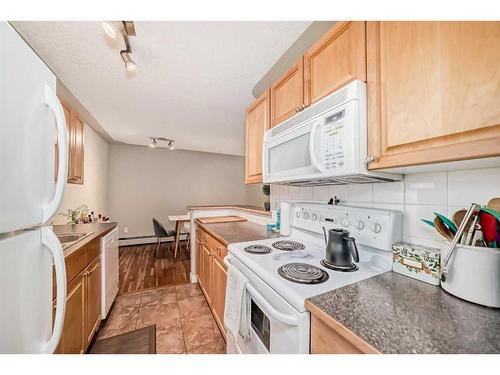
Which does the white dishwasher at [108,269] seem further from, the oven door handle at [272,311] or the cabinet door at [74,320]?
the oven door handle at [272,311]

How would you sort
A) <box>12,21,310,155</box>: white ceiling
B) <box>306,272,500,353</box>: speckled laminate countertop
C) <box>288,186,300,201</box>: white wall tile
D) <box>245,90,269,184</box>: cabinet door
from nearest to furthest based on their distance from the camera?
1. <box>306,272,500,353</box>: speckled laminate countertop
2. <box>12,21,310,155</box>: white ceiling
3. <box>245,90,269,184</box>: cabinet door
4. <box>288,186,300,201</box>: white wall tile

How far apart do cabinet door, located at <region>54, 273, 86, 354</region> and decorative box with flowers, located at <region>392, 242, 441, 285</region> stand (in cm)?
180

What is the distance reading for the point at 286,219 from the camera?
5.20 ft

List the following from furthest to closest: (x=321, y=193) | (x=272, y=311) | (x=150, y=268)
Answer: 1. (x=150, y=268)
2. (x=321, y=193)
3. (x=272, y=311)

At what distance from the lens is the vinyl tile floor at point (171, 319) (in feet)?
5.08

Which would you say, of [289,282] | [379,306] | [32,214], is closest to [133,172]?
[32,214]

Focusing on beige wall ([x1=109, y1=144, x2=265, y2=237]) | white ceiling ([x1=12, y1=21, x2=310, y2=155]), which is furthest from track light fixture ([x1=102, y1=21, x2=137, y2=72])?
beige wall ([x1=109, y1=144, x2=265, y2=237])

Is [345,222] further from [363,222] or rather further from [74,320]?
[74,320]

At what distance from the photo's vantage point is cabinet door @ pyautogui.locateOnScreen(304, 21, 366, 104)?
0.86 m

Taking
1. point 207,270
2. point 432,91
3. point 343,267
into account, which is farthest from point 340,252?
point 207,270

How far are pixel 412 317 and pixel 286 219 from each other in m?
1.05

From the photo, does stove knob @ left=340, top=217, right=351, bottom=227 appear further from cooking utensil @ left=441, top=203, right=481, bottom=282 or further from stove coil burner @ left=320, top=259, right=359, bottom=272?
cooking utensil @ left=441, top=203, right=481, bottom=282

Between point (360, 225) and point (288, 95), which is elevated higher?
point (288, 95)

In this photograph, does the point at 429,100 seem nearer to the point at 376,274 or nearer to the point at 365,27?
the point at 365,27
